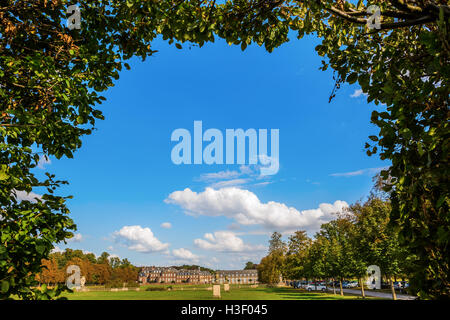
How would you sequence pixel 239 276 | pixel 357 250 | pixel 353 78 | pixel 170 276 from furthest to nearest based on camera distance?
pixel 170 276, pixel 239 276, pixel 357 250, pixel 353 78

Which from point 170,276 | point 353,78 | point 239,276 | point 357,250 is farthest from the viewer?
point 170,276

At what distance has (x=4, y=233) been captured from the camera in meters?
3.82

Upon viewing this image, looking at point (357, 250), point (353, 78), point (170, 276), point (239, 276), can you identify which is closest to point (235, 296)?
point (357, 250)

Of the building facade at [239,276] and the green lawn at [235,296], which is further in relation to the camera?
the building facade at [239,276]

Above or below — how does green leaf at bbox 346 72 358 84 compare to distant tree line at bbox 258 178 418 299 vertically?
above

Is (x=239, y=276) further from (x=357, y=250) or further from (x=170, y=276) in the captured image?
(x=357, y=250)

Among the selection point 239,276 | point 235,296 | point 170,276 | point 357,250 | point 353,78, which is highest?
point 353,78

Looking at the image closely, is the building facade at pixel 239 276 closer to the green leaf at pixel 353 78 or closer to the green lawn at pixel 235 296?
the green lawn at pixel 235 296

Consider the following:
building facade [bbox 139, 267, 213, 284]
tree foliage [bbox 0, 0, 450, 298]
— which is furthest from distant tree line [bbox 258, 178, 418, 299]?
building facade [bbox 139, 267, 213, 284]

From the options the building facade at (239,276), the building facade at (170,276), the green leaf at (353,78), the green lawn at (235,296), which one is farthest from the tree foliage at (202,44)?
the building facade at (170,276)

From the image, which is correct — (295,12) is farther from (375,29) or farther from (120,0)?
(120,0)

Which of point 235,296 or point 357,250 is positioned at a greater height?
point 357,250

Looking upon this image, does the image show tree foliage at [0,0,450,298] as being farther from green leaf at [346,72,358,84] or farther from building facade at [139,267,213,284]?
building facade at [139,267,213,284]

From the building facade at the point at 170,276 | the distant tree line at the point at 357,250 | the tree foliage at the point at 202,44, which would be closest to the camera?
the tree foliage at the point at 202,44
